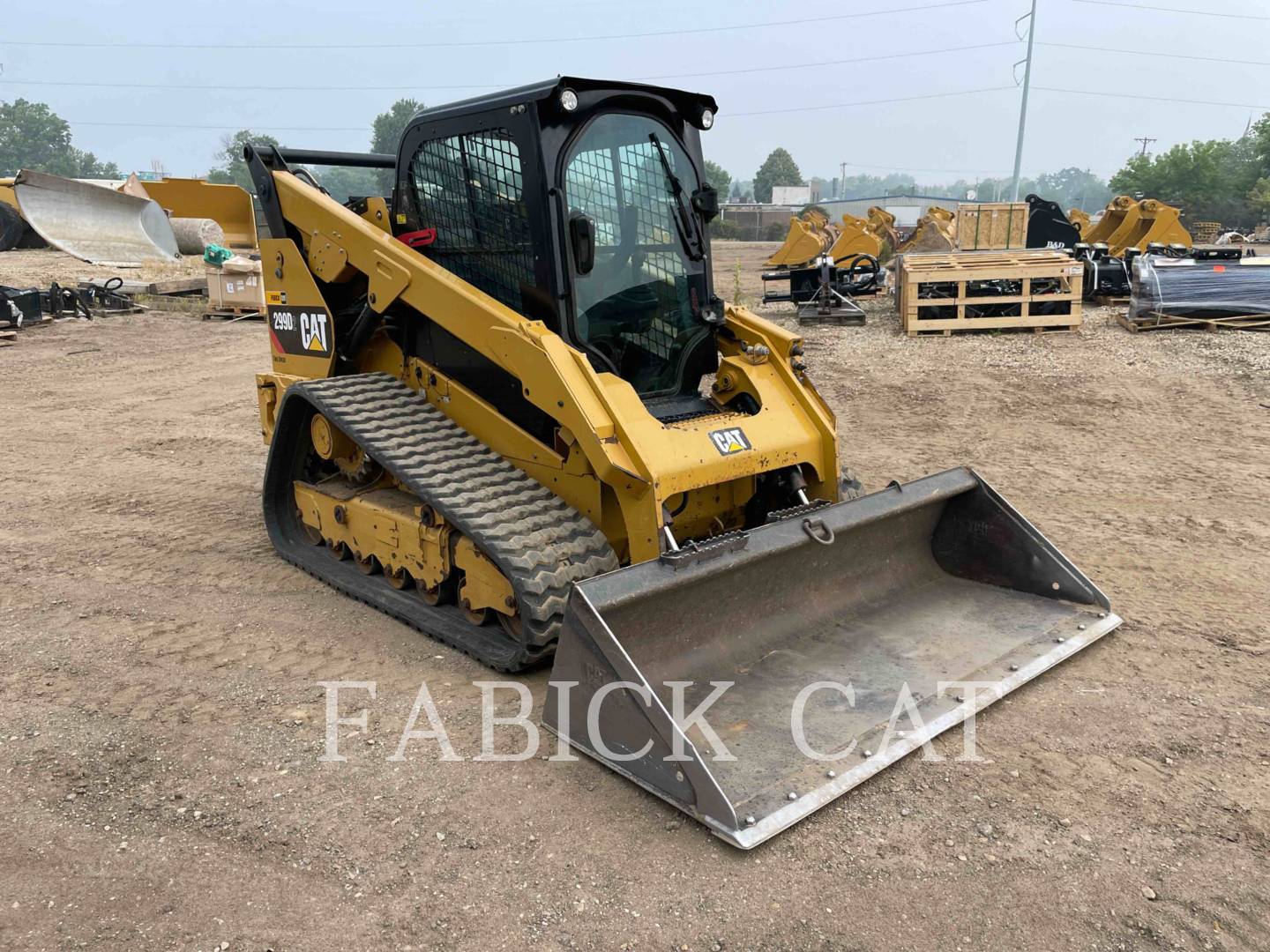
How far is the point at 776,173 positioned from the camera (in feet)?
346

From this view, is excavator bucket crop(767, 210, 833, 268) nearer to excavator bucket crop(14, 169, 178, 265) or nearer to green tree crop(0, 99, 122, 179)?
excavator bucket crop(14, 169, 178, 265)

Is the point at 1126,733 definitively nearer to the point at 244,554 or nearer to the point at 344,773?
the point at 344,773

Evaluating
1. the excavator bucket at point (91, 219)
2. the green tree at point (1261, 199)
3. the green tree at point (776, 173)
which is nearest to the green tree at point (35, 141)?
the green tree at point (776, 173)

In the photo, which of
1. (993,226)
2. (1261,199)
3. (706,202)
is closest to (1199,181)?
(1261,199)

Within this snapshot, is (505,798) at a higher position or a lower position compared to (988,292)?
lower

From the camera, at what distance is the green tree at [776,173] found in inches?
4097

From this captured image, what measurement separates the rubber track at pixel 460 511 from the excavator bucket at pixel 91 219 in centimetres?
1871

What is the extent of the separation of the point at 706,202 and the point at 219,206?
23.5 metres

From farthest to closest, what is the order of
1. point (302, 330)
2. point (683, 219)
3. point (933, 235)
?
point (933, 235) < point (302, 330) < point (683, 219)

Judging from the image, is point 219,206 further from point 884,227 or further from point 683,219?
point 683,219

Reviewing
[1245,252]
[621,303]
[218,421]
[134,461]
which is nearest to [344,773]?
[621,303]

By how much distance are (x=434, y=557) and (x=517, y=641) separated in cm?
59

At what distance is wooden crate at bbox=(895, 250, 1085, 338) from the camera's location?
39.4 ft

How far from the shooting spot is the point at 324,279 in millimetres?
5098
